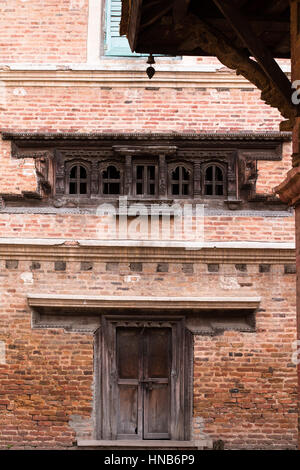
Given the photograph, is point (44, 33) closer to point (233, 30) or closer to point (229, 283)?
point (229, 283)

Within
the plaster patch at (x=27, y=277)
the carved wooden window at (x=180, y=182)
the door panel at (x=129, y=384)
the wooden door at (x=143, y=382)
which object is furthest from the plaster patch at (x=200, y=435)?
the carved wooden window at (x=180, y=182)

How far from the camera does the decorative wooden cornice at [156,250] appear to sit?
29.7 feet

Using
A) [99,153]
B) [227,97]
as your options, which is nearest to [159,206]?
[99,153]

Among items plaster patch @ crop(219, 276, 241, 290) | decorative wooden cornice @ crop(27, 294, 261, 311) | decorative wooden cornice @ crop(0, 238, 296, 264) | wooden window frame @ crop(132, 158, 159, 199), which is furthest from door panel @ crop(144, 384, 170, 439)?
wooden window frame @ crop(132, 158, 159, 199)

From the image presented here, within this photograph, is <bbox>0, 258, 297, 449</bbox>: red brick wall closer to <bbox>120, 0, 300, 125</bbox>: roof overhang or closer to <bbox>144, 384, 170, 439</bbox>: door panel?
<bbox>144, 384, 170, 439</bbox>: door panel

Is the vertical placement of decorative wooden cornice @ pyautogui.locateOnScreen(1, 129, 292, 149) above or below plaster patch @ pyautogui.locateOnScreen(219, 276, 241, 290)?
above

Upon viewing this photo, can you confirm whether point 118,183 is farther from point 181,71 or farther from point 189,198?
point 181,71

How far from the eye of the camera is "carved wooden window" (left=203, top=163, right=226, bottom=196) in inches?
373

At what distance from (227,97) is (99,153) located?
2.23 m

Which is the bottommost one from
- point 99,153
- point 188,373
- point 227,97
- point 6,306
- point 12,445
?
point 12,445

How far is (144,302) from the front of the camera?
29.7ft

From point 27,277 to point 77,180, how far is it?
1.73 meters

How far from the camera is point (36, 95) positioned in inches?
372

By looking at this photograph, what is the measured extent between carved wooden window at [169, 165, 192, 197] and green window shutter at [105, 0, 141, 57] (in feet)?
6.52
